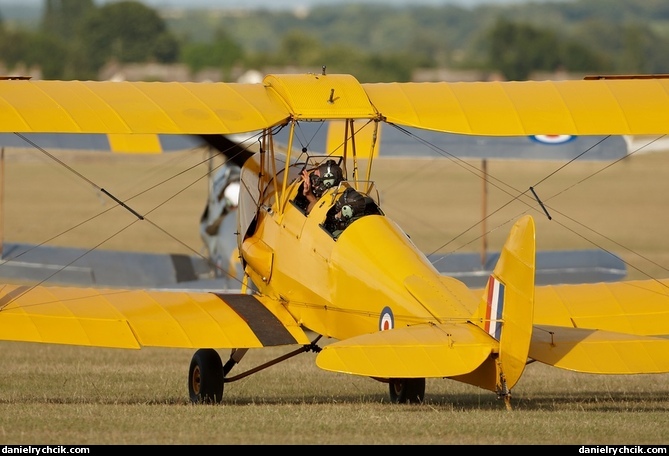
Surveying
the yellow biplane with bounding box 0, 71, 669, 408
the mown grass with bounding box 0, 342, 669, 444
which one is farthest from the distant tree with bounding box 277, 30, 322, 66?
the yellow biplane with bounding box 0, 71, 669, 408

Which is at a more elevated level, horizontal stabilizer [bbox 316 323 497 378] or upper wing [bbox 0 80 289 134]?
upper wing [bbox 0 80 289 134]

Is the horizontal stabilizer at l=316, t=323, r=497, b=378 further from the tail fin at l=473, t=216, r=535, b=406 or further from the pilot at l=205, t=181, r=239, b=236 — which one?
the pilot at l=205, t=181, r=239, b=236

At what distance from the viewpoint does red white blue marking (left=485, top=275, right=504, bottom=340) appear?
26.0ft

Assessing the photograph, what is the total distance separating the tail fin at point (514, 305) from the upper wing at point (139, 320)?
1834 mm

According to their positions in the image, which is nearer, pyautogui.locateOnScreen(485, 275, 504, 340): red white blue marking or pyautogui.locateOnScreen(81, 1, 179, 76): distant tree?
pyautogui.locateOnScreen(485, 275, 504, 340): red white blue marking

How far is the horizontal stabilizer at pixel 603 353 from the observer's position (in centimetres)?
799

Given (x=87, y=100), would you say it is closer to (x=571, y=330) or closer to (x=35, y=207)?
(x=571, y=330)

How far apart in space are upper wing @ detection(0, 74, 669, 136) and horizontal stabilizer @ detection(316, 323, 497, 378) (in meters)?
2.21

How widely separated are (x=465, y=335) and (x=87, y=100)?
3.20 metres

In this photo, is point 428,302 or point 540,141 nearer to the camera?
point 428,302

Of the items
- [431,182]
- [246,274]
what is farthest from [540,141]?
[431,182]

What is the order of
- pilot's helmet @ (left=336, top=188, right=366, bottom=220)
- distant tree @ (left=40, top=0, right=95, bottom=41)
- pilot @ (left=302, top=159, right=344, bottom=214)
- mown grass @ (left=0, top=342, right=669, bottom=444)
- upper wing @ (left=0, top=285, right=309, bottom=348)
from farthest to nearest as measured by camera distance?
distant tree @ (left=40, top=0, right=95, bottom=41) < pilot @ (left=302, top=159, right=344, bottom=214) < pilot's helmet @ (left=336, top=188, right=366, bottom=220) < upper wing @ (left=0, top=285, right=309, bottom=348) < mown grass @ (left=0, top=342, right=669, bottom=444)

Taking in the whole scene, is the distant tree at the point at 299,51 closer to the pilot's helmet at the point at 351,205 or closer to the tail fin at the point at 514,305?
the pilot's helmet at the point at 351,205

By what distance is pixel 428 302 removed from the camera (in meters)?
8.43
